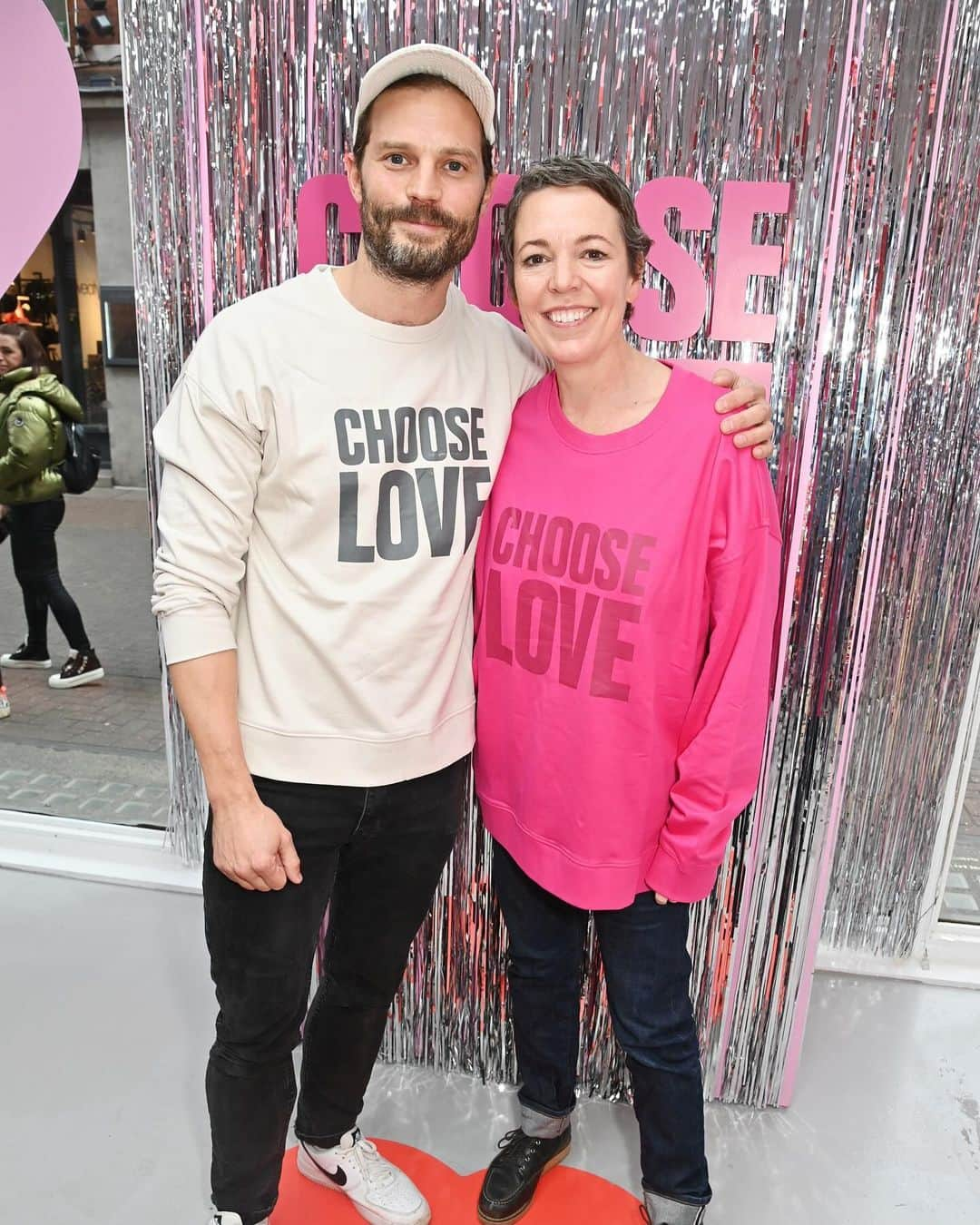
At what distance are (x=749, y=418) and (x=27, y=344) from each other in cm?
317

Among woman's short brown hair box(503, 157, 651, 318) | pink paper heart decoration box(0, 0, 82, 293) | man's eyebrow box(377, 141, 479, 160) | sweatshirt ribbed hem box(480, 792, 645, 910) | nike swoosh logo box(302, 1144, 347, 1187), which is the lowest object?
nike swoosh logo box(302, 1144, 347, 1187)

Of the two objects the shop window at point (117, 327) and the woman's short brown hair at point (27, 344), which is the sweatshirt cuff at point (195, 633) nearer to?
the woman's short brown hair at point (27, 344)

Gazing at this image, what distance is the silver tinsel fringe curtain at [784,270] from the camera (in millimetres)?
1448

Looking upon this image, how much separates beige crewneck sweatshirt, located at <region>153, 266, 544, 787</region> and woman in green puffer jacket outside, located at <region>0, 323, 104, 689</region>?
100 inches

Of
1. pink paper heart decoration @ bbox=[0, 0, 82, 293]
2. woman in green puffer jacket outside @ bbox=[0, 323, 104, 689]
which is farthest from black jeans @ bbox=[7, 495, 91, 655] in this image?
pink paper heart decoration @ bbox=[0, 0, 82, 293]

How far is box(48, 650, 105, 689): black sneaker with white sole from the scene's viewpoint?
396cm

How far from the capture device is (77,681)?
156 inches

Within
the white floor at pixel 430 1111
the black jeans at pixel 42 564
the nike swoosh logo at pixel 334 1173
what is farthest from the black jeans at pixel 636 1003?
the black jeans at pixel 42 564

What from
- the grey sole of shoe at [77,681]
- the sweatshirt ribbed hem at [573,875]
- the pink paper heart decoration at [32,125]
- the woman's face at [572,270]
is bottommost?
the grey sole of shoe at [77,681]

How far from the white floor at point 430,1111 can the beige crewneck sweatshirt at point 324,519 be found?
94 centimetres

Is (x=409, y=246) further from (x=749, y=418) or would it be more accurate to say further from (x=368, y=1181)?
(x=368, y=1181)

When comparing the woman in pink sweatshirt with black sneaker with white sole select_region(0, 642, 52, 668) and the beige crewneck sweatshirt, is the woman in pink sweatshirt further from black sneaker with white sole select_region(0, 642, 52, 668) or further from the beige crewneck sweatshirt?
black sneaker with white sole select_region(0, 642, 52, 668)

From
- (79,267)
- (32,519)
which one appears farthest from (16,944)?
(79,267)

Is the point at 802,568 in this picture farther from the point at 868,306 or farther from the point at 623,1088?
the point at 623,1088
